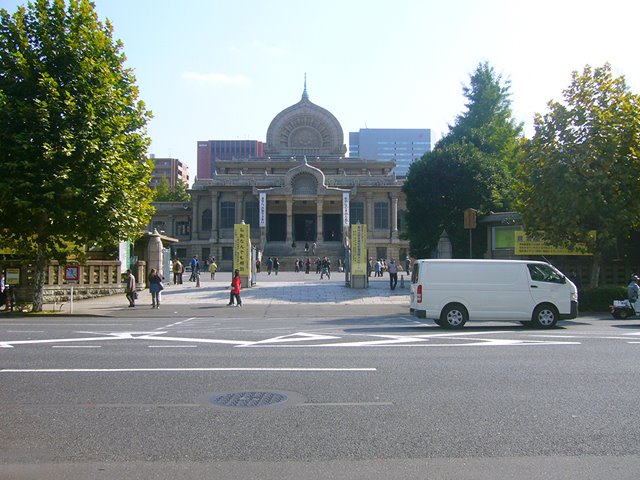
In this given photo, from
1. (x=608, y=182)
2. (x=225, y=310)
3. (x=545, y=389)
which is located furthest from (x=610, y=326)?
(x=225, y=310)

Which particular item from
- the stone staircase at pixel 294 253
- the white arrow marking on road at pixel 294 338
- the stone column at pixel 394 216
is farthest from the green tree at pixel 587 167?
the stone column at pixel 394 216

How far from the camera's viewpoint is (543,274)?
54.0ft

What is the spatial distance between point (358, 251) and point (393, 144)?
6264 inches

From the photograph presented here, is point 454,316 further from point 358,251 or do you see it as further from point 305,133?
point 305,133

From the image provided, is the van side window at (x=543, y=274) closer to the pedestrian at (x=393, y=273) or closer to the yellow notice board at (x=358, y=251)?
the pedestrian at (x=393, y=273)

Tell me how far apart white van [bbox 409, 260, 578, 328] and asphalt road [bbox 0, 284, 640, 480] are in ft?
8.19

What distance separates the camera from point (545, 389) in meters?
8.01

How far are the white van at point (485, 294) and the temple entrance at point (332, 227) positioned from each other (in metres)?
55.0

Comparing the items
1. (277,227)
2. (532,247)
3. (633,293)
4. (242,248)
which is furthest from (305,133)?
(633,293)

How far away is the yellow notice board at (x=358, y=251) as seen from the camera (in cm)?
3153

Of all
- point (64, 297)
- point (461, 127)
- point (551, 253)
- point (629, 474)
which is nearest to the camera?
point (629, 474)

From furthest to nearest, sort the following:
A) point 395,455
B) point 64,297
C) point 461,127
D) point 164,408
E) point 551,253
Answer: point 461,127
point 551,253
point 64,297
point 164,408
point 395,455

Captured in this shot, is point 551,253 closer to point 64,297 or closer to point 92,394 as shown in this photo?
point 64,297

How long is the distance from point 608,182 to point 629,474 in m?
20.0
